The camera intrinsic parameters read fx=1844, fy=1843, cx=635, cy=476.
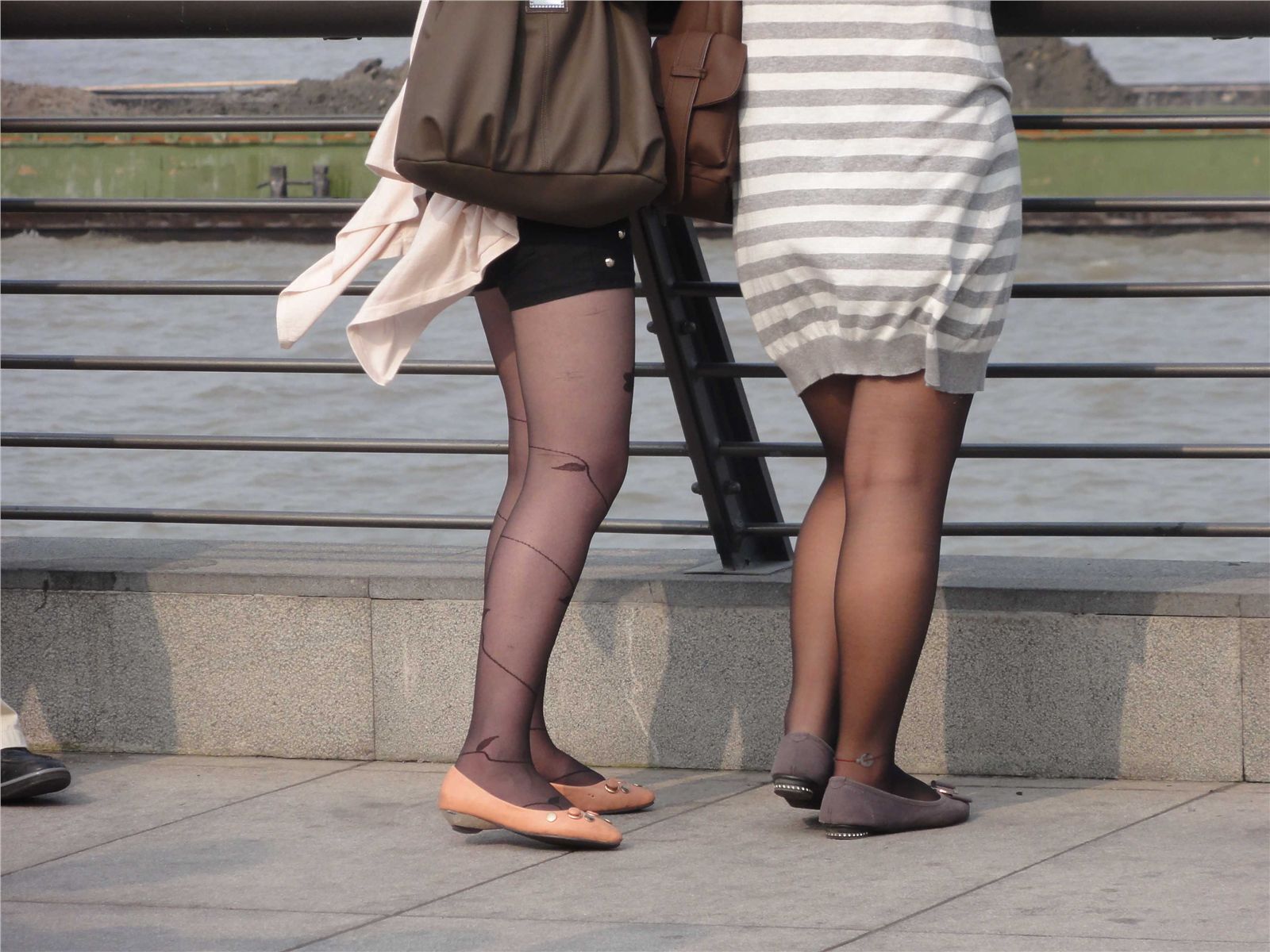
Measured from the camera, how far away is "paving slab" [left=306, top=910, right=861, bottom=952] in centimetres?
249

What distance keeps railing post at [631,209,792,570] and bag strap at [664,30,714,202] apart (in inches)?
24.6

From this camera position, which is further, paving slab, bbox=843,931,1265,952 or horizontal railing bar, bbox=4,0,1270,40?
horizontal railing bar, bbox=4,0,1270,40

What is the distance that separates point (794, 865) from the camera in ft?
9.54

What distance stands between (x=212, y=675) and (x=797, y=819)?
52.6 inches

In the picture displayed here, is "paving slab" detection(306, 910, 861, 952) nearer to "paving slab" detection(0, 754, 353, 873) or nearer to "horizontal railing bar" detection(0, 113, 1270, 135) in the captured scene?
"paving slab" detection(0, 754, 353, 873)

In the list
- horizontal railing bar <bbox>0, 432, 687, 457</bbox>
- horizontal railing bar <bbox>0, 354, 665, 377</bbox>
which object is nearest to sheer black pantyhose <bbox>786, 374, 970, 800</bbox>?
horizontal railing bar <bbox>0, 432, 687, 457</bbox>

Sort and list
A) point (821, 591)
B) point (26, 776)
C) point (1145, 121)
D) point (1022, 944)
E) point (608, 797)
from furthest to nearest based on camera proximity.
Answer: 1. point (1145, 121)
2. point (26, 776)
3. point (608, 797)
4. point (821, 591)
5. point (1022, 944)

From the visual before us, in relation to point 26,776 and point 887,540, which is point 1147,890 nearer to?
point 887,540

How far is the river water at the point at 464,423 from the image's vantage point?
39.1 ft

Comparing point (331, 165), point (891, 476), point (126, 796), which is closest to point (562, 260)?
point (891, 476)

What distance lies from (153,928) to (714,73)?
5.05 feet

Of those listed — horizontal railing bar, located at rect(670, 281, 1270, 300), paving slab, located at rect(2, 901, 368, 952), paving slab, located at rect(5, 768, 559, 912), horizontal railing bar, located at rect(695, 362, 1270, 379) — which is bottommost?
paving slab, located at rect(5, 768, 559, 912)

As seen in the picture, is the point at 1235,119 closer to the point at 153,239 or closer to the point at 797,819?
the point at 797,819

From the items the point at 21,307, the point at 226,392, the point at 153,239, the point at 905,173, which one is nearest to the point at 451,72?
the point at 905,173
